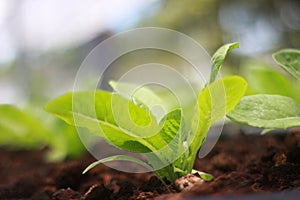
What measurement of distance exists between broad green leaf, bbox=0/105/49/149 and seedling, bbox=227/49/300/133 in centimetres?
62

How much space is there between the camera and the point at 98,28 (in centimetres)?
350

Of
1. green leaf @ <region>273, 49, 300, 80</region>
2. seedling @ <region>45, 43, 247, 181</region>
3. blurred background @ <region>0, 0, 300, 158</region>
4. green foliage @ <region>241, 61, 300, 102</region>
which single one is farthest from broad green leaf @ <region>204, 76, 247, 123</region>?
blurred background @ <region>0, 0, 300, 158</region>

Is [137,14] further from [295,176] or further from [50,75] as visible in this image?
[295,176]

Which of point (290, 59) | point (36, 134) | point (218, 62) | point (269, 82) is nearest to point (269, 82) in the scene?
point (269, 82)

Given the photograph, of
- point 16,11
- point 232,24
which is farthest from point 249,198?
point 16,11

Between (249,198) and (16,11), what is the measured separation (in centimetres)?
356

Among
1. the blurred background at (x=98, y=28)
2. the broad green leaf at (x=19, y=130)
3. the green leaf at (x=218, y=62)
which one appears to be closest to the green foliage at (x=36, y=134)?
the broad green leaf at (x=19, y=130)

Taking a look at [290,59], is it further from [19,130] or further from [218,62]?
[19,130]

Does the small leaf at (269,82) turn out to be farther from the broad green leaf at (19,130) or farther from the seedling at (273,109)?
the broad green leaf at (19,130)

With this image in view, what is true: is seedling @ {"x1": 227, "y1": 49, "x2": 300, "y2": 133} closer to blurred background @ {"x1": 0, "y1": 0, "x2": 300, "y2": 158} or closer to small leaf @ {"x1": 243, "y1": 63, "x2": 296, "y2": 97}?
small leaf @ {"x1": 243, "y1": 63, "x2": 296, "y2": 97}

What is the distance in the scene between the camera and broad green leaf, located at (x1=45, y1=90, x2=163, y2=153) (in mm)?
469

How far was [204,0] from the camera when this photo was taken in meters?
2.87

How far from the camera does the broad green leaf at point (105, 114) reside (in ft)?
1.54

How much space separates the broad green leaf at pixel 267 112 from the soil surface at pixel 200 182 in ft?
0.17
